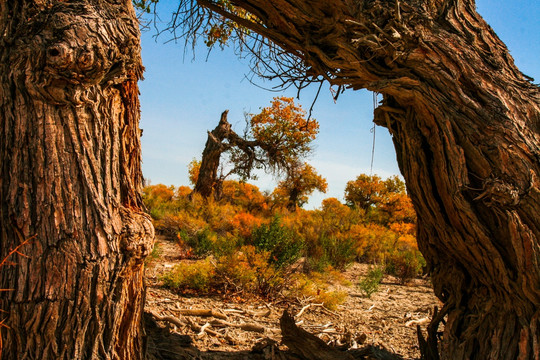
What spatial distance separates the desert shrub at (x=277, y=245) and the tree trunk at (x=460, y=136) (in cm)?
353

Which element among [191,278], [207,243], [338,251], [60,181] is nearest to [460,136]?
[60,181]

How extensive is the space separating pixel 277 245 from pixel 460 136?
454 centimetres

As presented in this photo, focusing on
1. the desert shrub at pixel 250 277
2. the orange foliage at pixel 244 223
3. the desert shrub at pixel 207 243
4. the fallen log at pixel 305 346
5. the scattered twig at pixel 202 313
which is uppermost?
the orange foliage at pixel 244 223

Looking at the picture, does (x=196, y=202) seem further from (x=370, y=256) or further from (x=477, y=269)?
(x=477, y=269)

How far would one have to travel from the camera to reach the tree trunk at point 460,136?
2.33 metres

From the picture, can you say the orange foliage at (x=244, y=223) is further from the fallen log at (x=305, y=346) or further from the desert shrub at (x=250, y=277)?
the fallen log at (x=305, y=346)

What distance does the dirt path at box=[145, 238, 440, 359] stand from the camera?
12.3 ft

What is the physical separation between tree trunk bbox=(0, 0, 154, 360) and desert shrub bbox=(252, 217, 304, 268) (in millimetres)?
4089

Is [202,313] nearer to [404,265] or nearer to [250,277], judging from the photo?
[250,277]

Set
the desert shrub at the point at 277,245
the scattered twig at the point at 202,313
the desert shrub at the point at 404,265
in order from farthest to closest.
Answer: the desert shrub at the point at 404,265 < the desert shrub at the point at 277,245 < the scattered twig at the point at 202,313

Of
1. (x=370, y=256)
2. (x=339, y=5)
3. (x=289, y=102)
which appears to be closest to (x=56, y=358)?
(x=339, y=5)

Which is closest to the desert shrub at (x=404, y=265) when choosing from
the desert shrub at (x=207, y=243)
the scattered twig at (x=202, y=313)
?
the desert shrub at (x=207, y=243)

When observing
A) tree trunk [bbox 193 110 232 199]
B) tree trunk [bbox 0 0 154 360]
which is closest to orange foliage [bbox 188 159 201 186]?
tree trunk [bbox 193 110 232 199]

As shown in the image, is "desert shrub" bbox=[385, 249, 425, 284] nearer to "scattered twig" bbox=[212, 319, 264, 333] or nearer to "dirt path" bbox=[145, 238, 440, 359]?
"dirt path" bbox=[145, 238, 440, 359]
